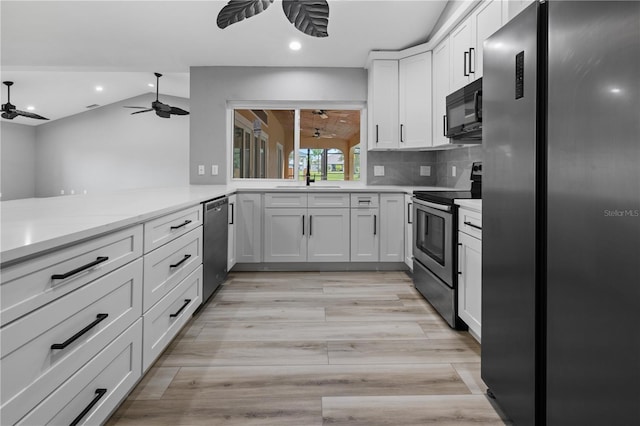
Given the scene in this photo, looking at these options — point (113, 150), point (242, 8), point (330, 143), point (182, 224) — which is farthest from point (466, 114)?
point (113, 150)

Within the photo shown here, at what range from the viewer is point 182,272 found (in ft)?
7.14

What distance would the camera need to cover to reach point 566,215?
3.55 feet

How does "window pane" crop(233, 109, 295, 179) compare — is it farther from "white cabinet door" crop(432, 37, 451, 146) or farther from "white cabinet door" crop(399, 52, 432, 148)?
"white cabinet door" crop(432, 37, 451, 146)

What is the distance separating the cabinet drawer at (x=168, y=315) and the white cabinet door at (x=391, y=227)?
2.02 meters

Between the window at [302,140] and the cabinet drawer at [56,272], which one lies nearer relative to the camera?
the cabinet drawer at [56,272]

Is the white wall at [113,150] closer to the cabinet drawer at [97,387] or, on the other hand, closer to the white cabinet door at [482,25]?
the white cabinet door at [482,25]

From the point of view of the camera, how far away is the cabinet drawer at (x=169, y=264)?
1669 mm

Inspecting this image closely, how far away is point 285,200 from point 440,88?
1861 mm

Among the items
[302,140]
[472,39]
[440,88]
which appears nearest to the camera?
[472,39]

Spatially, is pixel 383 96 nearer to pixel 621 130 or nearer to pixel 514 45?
pixel 514 45

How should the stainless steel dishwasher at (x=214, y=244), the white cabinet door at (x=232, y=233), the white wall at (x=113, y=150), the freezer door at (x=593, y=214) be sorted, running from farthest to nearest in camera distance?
the white wall at (x=113, y=150)
the white cabinet door at (x=232, y=233)
the stainless steel dishwasher at (x=214, y=244)
the freezer door at (x=593, y=214)

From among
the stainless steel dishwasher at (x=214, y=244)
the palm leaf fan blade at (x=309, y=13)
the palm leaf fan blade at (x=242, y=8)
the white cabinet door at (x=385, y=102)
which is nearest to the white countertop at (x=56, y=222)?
the stainless steel dishwasher at (x=214, y=244)

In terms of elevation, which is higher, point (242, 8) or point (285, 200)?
point (242, 8)

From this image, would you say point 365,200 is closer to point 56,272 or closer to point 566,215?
point 566,215
